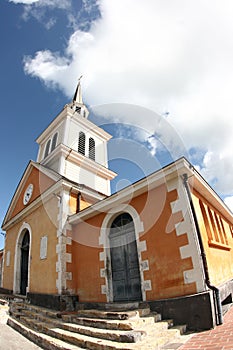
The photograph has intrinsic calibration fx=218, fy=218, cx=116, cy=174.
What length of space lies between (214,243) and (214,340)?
294 cm

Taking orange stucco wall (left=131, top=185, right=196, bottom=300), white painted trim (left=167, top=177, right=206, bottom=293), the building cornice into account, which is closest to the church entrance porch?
the building cornice

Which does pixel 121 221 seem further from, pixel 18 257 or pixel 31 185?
pixel 18 257

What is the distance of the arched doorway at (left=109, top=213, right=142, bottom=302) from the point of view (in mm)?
6301

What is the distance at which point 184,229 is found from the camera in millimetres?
5344

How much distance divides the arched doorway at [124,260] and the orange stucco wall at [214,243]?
2.00m

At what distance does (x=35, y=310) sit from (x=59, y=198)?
383 centimetres

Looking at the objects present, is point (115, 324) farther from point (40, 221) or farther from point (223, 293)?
point (40, 221)

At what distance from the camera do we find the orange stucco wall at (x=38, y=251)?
7918 mm

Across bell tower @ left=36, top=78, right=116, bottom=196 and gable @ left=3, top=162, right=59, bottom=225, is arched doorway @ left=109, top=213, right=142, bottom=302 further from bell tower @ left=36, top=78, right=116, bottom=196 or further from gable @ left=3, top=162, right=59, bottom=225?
bell tower @ left=36, top=78, right=116, bottom=196

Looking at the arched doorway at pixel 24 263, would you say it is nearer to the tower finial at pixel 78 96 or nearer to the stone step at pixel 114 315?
the stone step at pixel 114 315

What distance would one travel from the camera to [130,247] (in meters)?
6.70

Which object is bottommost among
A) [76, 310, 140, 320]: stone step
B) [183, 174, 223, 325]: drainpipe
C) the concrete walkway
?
the concrete walkway

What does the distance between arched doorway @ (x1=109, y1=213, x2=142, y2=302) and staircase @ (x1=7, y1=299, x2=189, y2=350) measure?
2.66ft

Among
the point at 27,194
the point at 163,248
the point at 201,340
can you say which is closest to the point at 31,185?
the point at 27,194
